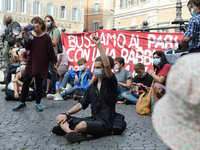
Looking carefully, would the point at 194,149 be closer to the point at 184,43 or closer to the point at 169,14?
the point at 184,43

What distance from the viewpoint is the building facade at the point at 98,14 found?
5084cm

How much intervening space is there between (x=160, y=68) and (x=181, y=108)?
16.4 ft

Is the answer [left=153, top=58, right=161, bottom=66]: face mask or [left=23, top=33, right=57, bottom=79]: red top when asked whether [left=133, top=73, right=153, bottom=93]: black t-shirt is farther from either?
[left=23, top=33, right=57, bottom=79]: red top

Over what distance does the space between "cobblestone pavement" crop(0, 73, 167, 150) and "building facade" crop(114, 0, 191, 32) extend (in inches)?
772

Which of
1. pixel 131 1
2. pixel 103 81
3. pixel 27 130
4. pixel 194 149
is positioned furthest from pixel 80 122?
pixel 131 1

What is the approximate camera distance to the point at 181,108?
1.72 meters

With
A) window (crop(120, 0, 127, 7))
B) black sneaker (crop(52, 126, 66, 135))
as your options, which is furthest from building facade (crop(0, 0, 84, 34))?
black sneaker (crop(52, 126, 66, 135))

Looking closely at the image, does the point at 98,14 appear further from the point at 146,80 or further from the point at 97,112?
the point at 97,112

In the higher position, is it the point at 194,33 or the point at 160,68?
the point at 194,33

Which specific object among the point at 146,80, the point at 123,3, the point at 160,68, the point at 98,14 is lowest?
the point at 146,80

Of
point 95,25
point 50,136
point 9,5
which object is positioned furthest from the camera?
point 95,25

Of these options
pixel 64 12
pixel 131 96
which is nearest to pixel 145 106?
pixel 131 96

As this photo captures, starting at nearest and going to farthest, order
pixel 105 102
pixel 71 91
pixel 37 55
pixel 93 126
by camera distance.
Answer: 1. pixel 93 126
2. pixel 105 102
3. pixel 37 55
4. pixel 71 91

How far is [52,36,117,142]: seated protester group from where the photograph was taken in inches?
180
